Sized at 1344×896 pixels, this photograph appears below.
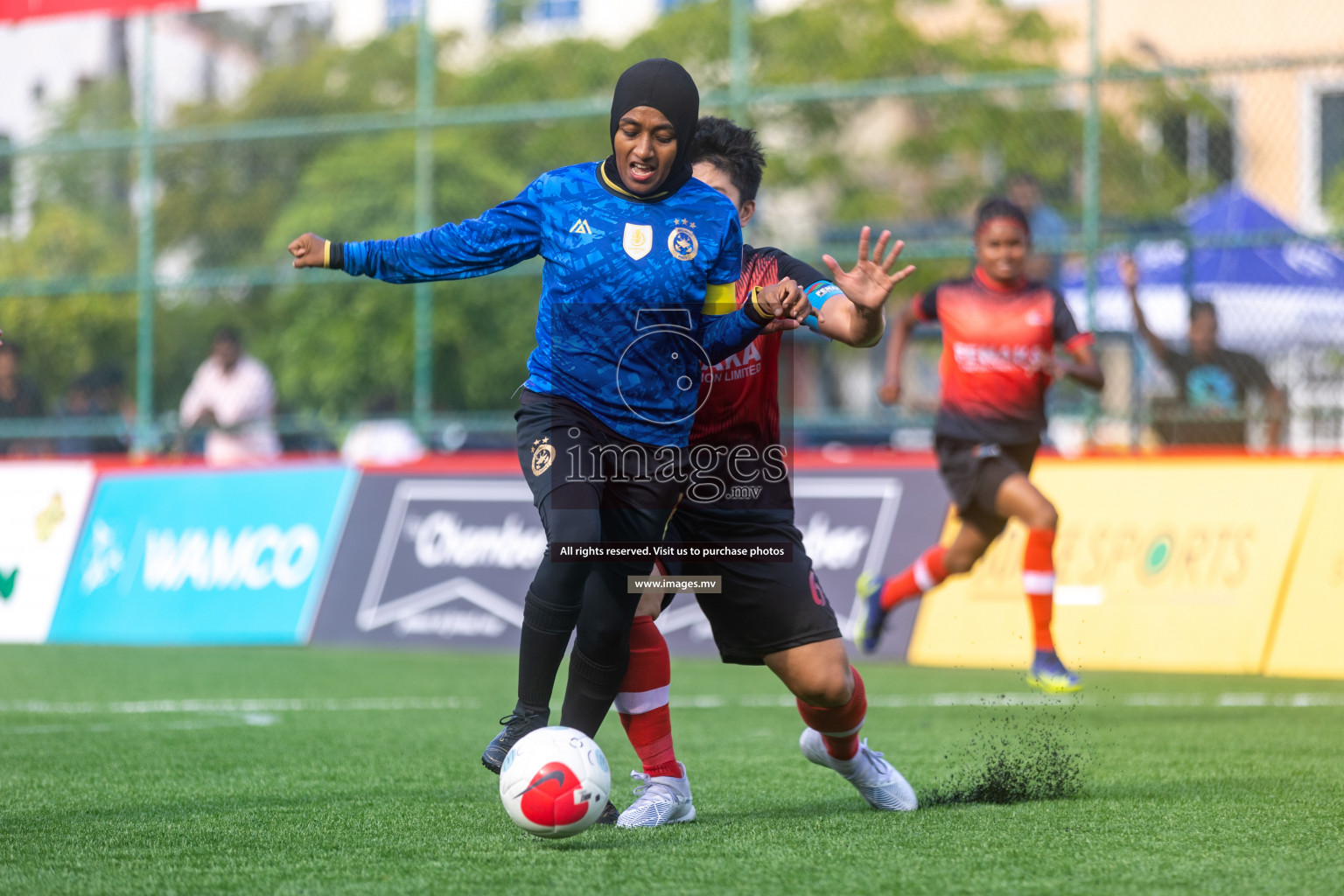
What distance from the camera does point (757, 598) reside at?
4.37m

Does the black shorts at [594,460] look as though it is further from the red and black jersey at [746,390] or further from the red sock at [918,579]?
the red sock at [918,579]

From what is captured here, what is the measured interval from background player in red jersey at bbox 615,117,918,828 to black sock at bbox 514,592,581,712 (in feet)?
1.37

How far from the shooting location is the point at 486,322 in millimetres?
15055

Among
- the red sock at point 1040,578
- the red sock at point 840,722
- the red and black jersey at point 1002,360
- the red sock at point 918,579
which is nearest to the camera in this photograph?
the red sock at point 840,722

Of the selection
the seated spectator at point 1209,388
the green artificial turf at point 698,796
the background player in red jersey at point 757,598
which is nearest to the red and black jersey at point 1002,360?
the green artificial turf at point 698,796

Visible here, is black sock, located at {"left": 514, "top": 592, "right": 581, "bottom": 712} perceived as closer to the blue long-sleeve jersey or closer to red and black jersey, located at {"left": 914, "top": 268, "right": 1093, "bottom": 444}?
the blue long-sleeve jersey

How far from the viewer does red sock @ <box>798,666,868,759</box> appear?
14.8 feet

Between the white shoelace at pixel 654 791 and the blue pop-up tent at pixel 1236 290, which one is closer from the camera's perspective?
the white shoelace at pixel 654 791

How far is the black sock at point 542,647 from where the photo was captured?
4133mm

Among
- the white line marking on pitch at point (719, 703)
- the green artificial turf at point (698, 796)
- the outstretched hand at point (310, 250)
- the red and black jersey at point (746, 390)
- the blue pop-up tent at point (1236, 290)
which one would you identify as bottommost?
the white line marking on pitch at point (719, 703)

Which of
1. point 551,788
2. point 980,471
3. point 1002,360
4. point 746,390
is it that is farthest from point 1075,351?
point 551,788

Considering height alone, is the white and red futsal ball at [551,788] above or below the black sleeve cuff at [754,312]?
below

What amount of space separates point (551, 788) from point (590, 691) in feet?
1.70

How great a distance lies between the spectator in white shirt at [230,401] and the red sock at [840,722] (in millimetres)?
8713
